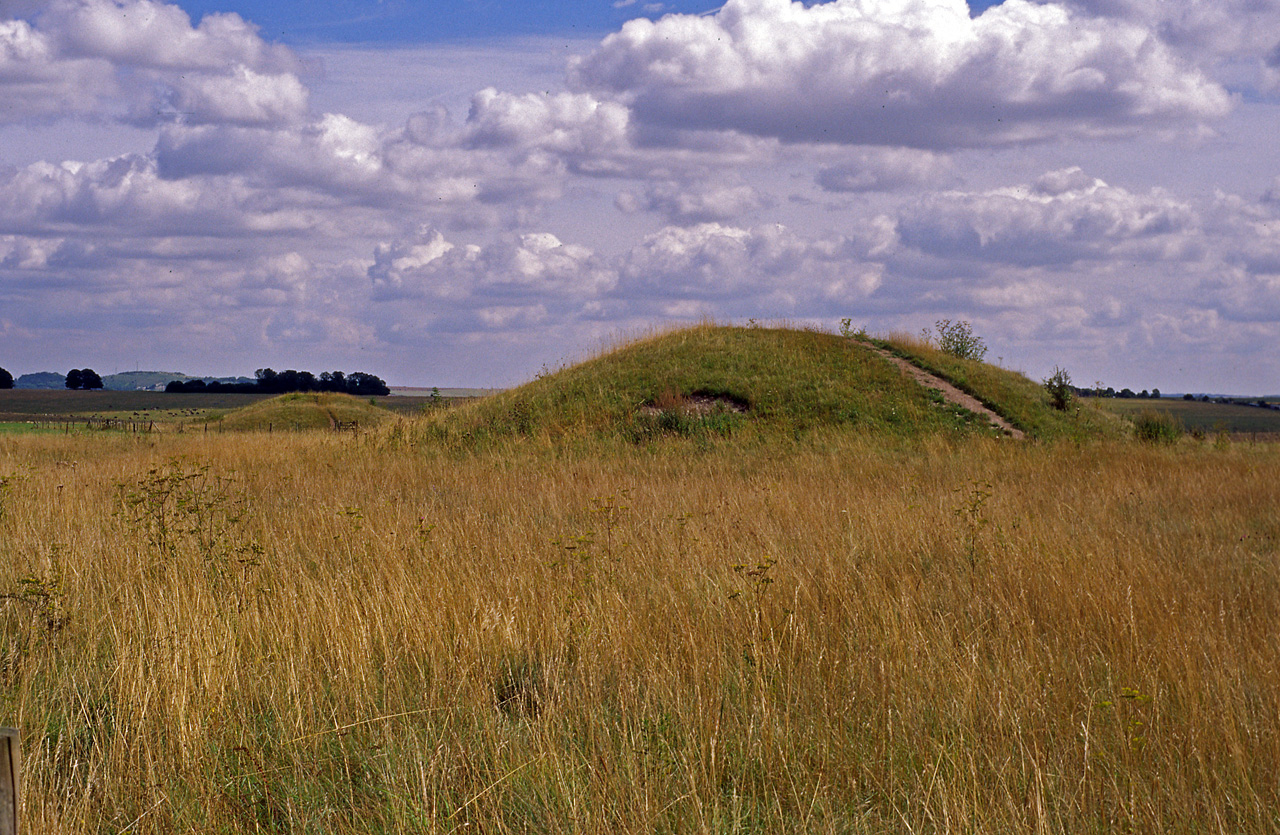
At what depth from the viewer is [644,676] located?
4414mm

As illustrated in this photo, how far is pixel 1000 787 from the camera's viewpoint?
3.42m

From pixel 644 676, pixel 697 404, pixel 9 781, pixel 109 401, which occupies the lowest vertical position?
pixel 644 676

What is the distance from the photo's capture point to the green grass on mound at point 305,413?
1670 inches

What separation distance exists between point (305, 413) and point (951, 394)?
32690 mm

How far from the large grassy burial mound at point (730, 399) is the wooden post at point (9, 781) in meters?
18.5

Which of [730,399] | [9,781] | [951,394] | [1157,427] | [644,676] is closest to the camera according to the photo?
[9,781]

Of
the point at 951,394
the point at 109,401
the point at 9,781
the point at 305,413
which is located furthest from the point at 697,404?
the point at 109,401

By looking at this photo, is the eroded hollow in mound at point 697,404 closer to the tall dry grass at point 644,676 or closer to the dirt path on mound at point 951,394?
the dirt path on mound at point 951,394

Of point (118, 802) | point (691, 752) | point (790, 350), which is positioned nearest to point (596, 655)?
point (691, 752)

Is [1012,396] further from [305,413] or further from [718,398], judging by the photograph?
[305,413]

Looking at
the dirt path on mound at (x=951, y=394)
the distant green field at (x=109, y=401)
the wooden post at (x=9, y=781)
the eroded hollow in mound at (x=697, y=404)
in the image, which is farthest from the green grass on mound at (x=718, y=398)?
the distant green field at (x=109, y=401)

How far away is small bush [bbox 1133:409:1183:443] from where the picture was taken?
22578mm

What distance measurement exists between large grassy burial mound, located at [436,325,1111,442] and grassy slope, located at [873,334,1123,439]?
0.11m

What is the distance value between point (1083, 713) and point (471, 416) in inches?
795
